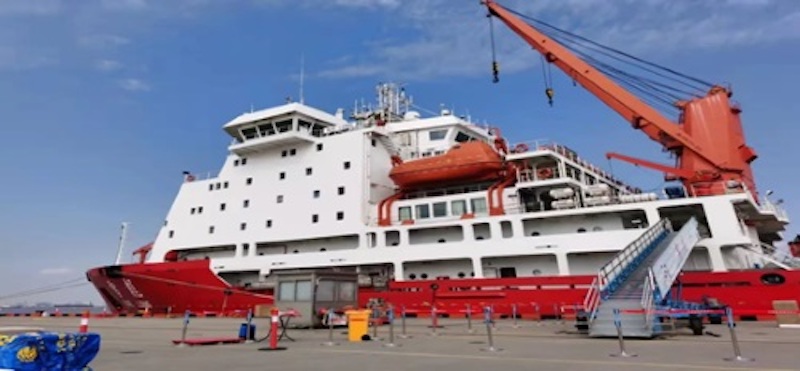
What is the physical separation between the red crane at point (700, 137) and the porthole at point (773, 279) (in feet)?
11.1

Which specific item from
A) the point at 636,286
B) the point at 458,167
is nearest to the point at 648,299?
the point at 636,286

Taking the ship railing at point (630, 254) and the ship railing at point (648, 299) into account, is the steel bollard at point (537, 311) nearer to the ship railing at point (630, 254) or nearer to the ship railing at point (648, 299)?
the ship railing at point (630, 254)

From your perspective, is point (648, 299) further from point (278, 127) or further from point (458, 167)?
point (278, 127)

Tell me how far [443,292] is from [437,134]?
35.4 feet

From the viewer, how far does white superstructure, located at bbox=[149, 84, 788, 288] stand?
18.0 meters

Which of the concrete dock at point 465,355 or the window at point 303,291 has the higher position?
the window at point 303,291

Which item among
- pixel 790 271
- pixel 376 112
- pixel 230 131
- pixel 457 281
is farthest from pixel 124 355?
pixel 376 112

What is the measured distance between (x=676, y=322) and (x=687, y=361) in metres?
7.22

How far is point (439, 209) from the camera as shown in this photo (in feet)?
72.2

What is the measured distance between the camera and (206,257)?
26.9 metres

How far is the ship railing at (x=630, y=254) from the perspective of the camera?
1201cm

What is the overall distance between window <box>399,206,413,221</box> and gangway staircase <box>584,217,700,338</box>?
10.6 meters

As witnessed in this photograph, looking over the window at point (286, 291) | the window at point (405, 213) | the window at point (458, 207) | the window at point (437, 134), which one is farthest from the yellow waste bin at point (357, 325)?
the window at point (437, 134)

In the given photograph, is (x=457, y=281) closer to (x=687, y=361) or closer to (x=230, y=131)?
(x=687, y=361)
